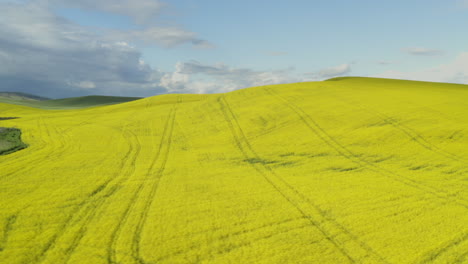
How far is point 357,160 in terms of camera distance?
20.7m

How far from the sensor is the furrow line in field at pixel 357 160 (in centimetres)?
1451

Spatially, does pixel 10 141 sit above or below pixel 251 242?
above

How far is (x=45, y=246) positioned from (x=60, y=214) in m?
2.66

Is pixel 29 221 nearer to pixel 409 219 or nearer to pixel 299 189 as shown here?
pixel 299 189

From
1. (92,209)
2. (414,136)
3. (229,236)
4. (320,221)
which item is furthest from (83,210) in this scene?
(414,136)

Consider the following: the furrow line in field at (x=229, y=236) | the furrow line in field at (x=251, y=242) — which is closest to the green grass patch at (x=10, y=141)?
the furrow line in field at (x=229, y=236)

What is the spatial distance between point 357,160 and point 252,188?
8546mm

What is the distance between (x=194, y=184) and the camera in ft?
54.2

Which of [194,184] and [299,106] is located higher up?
[299,106]

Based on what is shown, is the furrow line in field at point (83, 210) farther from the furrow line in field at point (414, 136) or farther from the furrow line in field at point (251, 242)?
the furrow line in field at point (414, 136)

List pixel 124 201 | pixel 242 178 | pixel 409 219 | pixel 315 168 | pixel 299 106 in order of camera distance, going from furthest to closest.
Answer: pixel 299 106 < pixel 315 168 < pixel 242 178 < pixel 124 201 < pixel 409 219

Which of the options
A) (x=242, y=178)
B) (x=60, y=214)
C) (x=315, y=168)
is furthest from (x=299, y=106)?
(x=60, y=214)

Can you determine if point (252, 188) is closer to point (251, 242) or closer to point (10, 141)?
point (251, 242)

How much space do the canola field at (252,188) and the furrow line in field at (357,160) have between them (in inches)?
5.0
